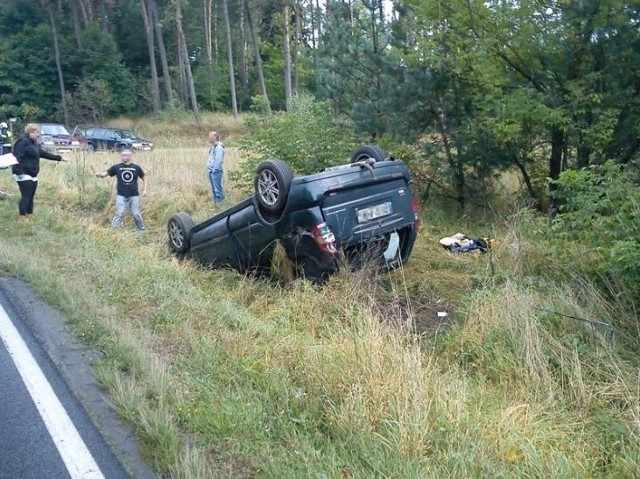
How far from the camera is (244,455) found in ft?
12.2

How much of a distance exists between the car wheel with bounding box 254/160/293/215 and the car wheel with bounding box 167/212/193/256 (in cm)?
204

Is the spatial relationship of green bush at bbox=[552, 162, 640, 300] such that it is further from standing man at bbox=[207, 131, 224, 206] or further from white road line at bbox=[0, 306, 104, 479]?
standing man at bbox=[207, 131, 224, 206]

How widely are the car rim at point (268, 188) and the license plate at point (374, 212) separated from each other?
87 centimetres

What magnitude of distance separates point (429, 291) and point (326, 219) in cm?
160

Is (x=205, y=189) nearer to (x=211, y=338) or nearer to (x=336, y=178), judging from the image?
(x=336, y=178)

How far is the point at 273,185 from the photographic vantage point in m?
6.82

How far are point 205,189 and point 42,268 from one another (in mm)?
7183

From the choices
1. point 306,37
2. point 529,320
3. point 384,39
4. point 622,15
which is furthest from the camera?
point 306,37

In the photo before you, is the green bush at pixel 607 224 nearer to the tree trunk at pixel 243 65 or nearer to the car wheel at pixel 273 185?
the car wheel at pixel 273 185

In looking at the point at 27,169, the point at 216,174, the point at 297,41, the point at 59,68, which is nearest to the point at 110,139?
the point at 59,68

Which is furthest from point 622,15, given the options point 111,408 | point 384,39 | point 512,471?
point 111,408

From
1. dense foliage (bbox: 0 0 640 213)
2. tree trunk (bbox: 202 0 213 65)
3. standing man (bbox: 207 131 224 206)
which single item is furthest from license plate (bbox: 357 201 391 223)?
tree trunk (bbox: 202 0 213 65)

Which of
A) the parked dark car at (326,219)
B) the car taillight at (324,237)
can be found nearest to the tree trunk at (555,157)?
the parked dark car at (326,219)

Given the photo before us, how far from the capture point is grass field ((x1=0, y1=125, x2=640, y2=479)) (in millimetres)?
3631
